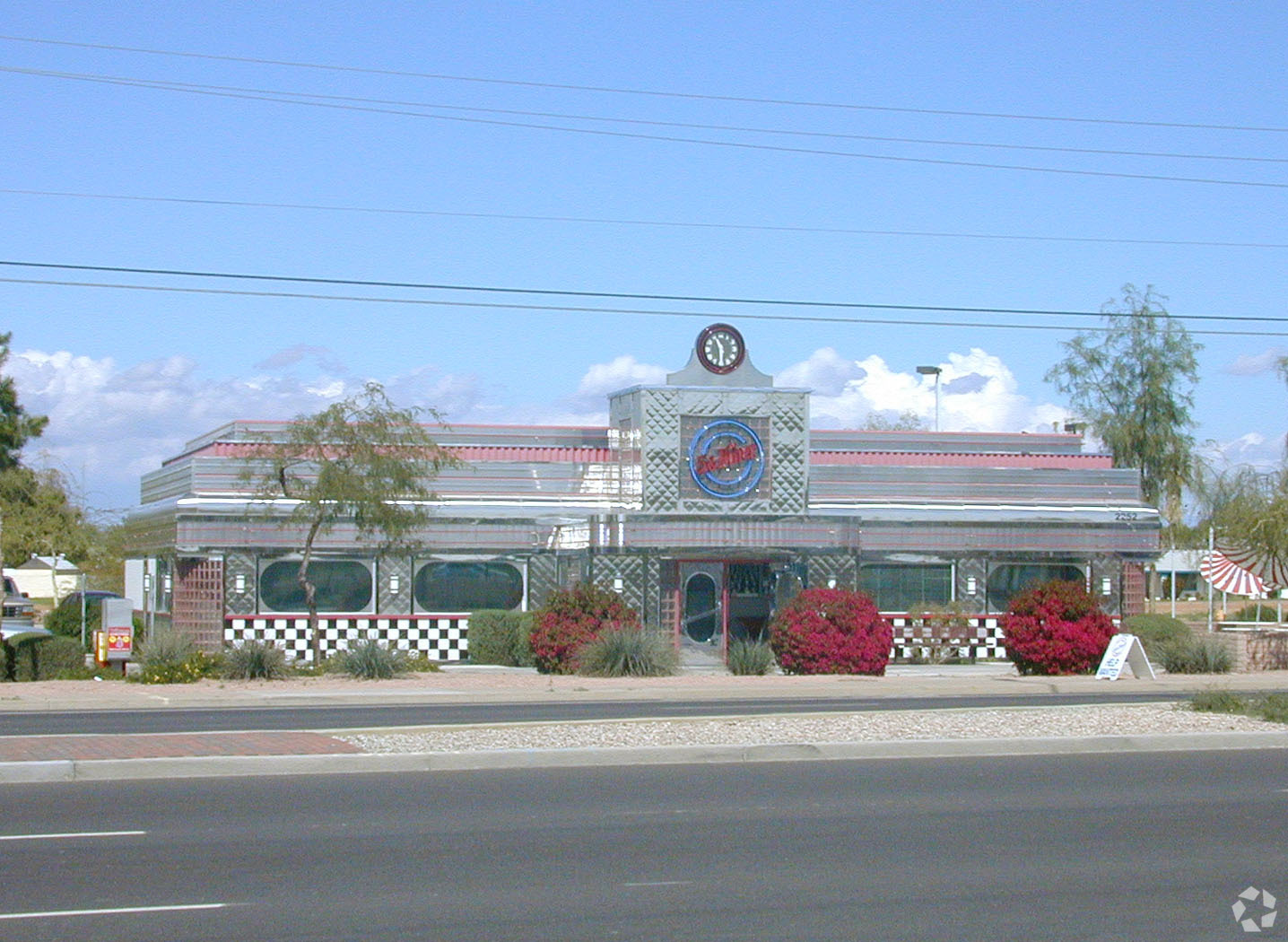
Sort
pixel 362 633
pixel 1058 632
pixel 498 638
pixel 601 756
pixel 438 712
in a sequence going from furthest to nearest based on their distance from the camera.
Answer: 1. pixel 362 633
2. pixel 498 638
3. pixel 1058 632
4. pixel 438 712
5. pixel 601 756

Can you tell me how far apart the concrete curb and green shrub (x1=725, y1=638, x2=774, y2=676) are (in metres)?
12.4

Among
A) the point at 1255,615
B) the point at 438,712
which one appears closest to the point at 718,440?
the point at 438,712

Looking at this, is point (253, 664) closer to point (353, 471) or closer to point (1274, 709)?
point (353, 471)

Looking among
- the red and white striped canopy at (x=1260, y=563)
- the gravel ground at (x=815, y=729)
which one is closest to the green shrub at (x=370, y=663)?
the gravel ground at (x=815, y=729)

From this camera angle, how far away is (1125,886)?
32.2 feet

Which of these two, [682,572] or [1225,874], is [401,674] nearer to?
[682,572]

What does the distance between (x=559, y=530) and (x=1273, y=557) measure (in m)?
15.7

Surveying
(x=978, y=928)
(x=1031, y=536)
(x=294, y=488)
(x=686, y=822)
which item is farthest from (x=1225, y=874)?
(x=1031, y=536)

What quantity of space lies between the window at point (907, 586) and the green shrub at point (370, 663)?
11.1 m

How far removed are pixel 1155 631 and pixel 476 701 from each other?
15863 millimetres

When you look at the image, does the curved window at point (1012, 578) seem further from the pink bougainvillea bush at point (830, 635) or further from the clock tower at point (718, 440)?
the pink bougainvillea bush at point (830, 635)

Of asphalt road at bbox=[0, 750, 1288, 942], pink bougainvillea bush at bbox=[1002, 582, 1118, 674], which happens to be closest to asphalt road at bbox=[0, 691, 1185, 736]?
pink bougainvillea bush at bbox=[1002, 582, 1118, 674]

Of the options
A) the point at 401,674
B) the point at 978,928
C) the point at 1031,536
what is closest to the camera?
the point at 978,928

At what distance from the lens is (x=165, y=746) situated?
1569cm
